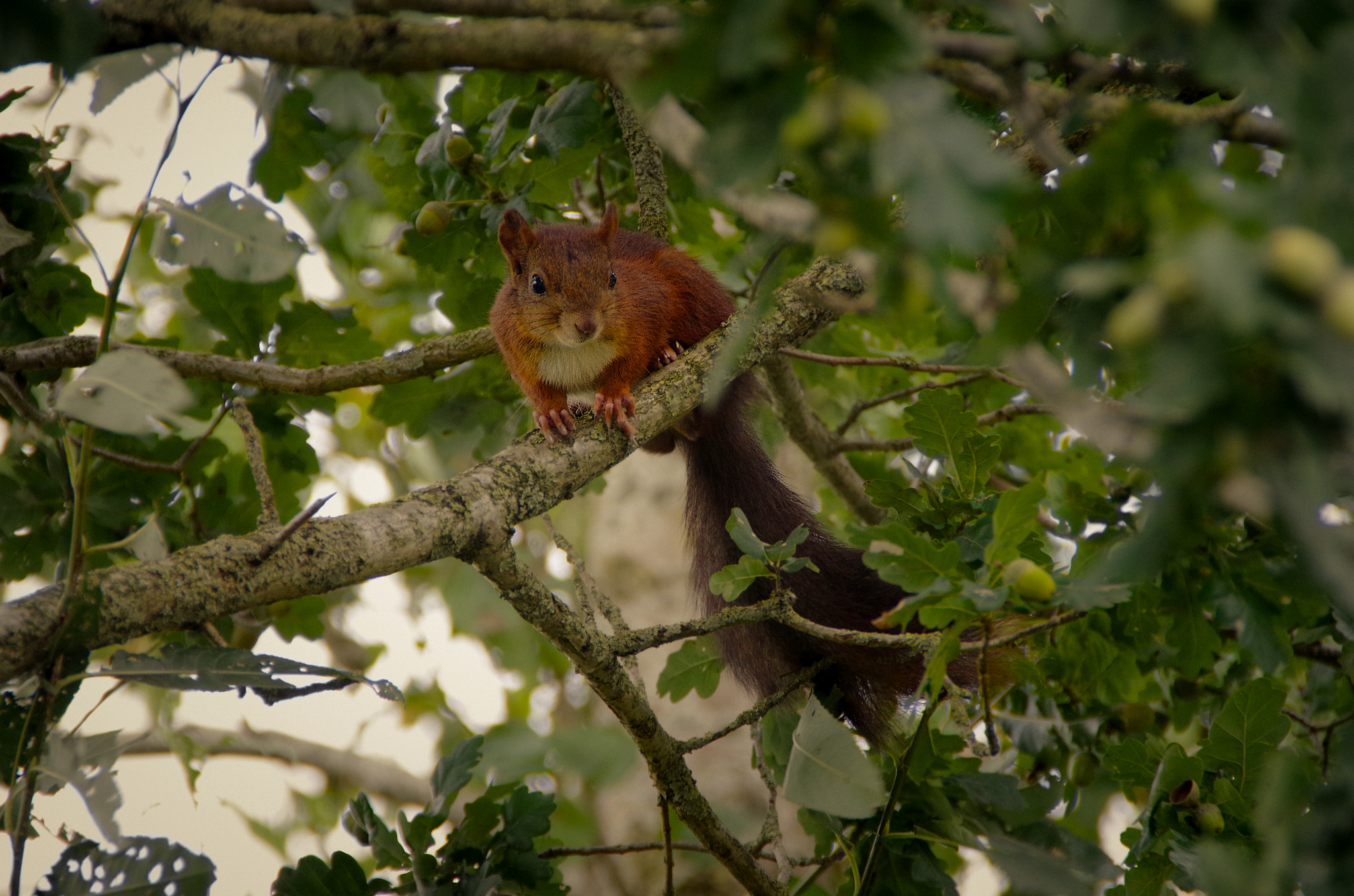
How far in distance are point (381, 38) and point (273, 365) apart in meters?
1.09

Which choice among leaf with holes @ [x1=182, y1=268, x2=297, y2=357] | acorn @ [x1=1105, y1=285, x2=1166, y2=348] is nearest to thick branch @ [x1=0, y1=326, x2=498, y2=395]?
leaf with holes @ [x1=182, y1=268, x2=297, y2=357]

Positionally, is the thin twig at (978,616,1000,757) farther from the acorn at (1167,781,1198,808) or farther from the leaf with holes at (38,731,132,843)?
the leaf with holes at (38,731,132,843)

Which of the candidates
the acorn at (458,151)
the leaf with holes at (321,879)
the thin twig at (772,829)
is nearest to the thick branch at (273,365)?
the acorn at (458,151)

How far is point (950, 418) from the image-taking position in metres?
1.73

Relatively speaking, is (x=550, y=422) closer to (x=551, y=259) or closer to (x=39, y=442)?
(x=551, y=259)

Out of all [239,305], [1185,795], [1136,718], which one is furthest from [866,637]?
[239,305]

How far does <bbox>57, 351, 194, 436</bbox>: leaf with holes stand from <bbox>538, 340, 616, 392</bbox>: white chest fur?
4.49 feet

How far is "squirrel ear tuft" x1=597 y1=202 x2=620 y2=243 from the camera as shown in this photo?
2.39 meters

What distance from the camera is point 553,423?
78.9 inches

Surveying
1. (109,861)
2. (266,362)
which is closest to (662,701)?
Answer: (266,362)

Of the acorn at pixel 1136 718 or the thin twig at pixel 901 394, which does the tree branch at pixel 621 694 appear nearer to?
the thin twig at pixel 901 394

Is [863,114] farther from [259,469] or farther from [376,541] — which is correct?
[259,469]

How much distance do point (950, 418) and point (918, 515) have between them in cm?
→ 20

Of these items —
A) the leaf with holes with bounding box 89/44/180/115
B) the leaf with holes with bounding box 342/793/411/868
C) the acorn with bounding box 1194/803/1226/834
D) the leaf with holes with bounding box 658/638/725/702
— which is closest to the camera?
the leaf with holes with bounding box 89/44/180/115
